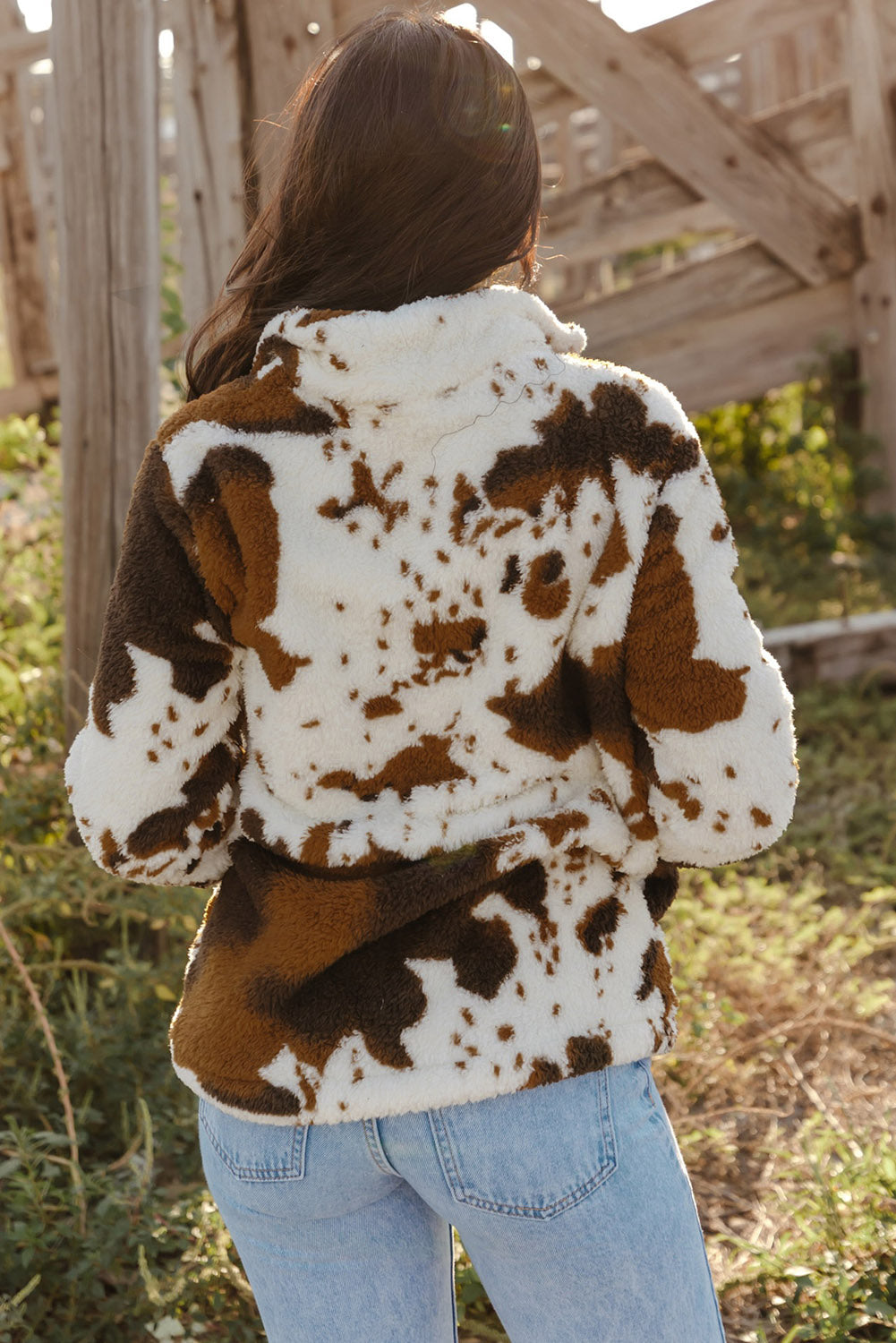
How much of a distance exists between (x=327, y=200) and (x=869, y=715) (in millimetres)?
3672

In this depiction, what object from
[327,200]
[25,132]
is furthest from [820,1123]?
[25,132]

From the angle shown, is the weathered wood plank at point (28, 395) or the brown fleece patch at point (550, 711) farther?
the weathered wood plank at point (28, 395)

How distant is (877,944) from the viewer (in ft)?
9.85

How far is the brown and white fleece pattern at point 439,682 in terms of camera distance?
42.6 inches

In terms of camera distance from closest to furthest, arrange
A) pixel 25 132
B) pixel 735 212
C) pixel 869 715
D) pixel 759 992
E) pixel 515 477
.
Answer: pixel 515 477, pixel 759 992, pixel 869 715, pixel 735 212, pixel 25 132

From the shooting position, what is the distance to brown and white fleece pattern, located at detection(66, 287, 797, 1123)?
1.08m

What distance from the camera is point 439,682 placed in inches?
43.8

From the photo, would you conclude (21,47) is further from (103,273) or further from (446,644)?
(446,644)

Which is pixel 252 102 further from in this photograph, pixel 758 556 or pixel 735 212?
pixel 758 556

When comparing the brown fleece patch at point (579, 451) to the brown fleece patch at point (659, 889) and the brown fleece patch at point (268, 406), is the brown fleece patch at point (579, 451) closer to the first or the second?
the brown fleece patch at point (268, 406)

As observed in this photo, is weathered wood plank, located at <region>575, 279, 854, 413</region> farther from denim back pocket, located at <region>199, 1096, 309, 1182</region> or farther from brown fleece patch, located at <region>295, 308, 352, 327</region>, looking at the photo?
denim back pocket, located at <region>199, 1096, 309, 1182</region>

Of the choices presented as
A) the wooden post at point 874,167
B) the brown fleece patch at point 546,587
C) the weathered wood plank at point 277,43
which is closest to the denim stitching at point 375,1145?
the brown fleece patch at point 546,587

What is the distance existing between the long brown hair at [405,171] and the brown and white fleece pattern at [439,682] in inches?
2.8

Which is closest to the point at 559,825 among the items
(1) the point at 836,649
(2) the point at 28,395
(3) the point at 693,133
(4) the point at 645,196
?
(1) the point at 836,649
